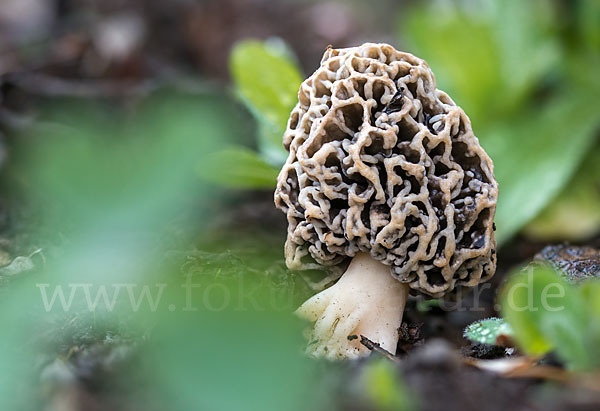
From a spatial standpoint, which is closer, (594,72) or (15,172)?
(15,172)

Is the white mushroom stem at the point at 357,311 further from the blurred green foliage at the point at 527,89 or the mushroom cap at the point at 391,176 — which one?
the blurred green foliage at the point at 527,89

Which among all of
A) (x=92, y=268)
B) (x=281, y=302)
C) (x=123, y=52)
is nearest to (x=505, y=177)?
(x=281, y=302)

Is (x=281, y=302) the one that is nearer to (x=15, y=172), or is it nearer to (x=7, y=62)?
(x=15, y=172)

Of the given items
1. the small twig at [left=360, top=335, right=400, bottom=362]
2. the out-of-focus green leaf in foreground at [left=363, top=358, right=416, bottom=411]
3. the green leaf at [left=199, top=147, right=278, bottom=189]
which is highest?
the green leaf at [left=199, top=147, right=278, bottom=189]

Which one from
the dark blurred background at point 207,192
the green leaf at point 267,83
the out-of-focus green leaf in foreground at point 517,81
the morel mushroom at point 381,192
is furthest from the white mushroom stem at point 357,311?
the out-of-focus green leaf in foreground at point 517,81

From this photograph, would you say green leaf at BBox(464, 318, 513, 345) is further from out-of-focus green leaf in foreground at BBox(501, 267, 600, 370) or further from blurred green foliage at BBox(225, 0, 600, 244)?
blurred green foliage at BBox(225, 0, 600, 244)

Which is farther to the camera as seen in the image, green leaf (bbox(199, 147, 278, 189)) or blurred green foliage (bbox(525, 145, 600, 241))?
blurred green foliage (bbox(525, 145, 600, 241))

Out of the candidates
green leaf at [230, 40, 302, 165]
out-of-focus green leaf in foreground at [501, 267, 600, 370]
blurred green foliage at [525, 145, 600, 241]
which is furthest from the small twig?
blurred green foliage at [525, 145, 600, 241]
